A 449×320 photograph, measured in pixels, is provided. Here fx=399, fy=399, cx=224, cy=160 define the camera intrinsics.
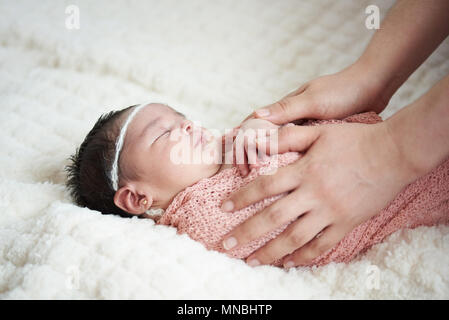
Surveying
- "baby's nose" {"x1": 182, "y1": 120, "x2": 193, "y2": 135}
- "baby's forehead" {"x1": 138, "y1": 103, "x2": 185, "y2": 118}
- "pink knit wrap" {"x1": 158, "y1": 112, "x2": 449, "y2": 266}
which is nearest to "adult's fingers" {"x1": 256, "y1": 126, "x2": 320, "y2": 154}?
"pink knit wrap" {"x1": 158, "y1": 112, "x2": 449, "y2": 266}

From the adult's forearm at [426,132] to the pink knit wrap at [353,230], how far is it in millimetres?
102

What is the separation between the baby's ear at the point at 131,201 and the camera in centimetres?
109

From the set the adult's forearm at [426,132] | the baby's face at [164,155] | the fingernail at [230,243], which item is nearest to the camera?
the adult's forearm at [426,132]

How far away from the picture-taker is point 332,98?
113 centimetres

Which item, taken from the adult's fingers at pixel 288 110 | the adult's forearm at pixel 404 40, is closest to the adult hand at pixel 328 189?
the adult's fingers at pixel 288 110

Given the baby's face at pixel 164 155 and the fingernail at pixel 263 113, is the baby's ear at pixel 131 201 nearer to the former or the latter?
the baby's face at pixel 164 155

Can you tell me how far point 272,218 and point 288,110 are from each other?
1.15ft

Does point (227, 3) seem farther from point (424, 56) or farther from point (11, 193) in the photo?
point (11, 193)

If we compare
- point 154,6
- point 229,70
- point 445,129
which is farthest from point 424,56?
point 154,6

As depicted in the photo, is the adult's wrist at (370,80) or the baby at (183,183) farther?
the adult's wrist at (370,80)

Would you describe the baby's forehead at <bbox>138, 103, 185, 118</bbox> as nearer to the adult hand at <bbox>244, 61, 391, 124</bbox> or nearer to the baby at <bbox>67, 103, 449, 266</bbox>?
the baby at <bbox>67, 103, 449, 266</bbox>

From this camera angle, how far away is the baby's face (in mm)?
1086

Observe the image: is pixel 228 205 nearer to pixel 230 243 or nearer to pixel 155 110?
pixel 230 243

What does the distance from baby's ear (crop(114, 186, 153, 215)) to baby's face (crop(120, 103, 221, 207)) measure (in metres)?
0.03
